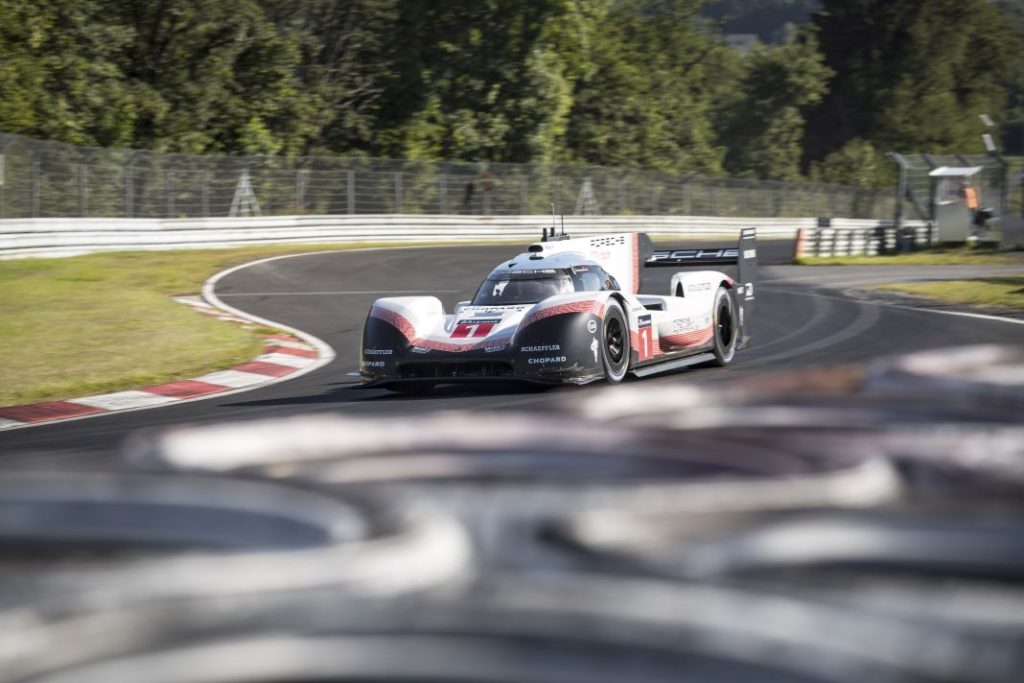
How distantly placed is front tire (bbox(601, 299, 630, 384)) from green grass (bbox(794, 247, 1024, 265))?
2227 cm

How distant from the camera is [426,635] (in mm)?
1552

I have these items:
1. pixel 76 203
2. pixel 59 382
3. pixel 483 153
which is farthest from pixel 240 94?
pixel 59 382

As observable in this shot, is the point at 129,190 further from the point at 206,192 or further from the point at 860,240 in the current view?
the point at 860,240

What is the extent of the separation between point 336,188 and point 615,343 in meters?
24.8

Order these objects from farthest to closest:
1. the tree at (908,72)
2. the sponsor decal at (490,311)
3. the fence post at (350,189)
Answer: the tree at (908,72) < the fence post at (350,189) < the sponsor decal at (490,311)

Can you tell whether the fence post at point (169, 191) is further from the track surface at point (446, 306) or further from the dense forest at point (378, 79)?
the dense forest at point (378, 79)

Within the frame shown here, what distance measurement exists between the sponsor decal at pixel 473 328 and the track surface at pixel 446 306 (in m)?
0.49

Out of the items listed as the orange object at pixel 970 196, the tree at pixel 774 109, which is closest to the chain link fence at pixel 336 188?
the orange object at pixel 970 196

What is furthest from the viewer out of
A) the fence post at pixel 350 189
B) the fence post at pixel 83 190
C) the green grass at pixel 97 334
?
the fence post at pixel 350 189

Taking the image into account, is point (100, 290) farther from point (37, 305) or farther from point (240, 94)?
point (240, 94)

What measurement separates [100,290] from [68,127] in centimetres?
1551

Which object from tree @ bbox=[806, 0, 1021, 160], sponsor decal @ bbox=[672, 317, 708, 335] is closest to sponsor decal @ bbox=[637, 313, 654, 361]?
sponsor decal @ bbox=[672, 317, 708, 335]

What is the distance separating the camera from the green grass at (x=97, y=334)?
1187 cm

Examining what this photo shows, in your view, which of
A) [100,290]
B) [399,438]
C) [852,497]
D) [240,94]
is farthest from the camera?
[240,94]
